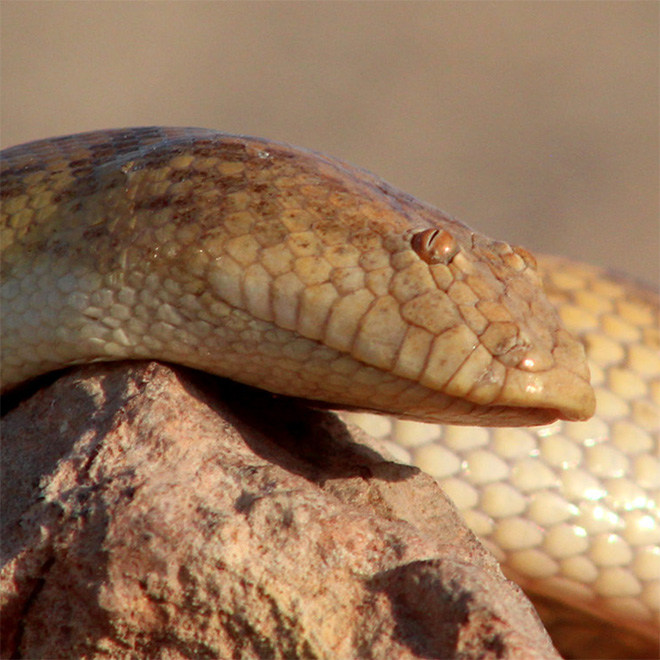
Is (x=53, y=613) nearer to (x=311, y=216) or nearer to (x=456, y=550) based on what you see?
(x=456, y=550)

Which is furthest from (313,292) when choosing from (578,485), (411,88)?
(411,88)

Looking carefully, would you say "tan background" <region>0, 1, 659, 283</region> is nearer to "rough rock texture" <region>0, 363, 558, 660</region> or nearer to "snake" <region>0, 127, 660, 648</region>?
"snake" <region>0, 127, 660, 648</region>

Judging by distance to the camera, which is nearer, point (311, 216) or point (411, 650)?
point (411, 650)

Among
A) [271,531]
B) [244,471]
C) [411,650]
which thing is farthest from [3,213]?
[411,650]

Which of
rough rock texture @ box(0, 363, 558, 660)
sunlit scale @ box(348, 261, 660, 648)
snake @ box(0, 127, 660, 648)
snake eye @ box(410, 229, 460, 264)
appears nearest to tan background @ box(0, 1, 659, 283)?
sunlit scale @ box(348, 261, 660, 648)

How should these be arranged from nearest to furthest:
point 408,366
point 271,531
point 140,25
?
point 271,531 → point 408,366 → point 140,25
